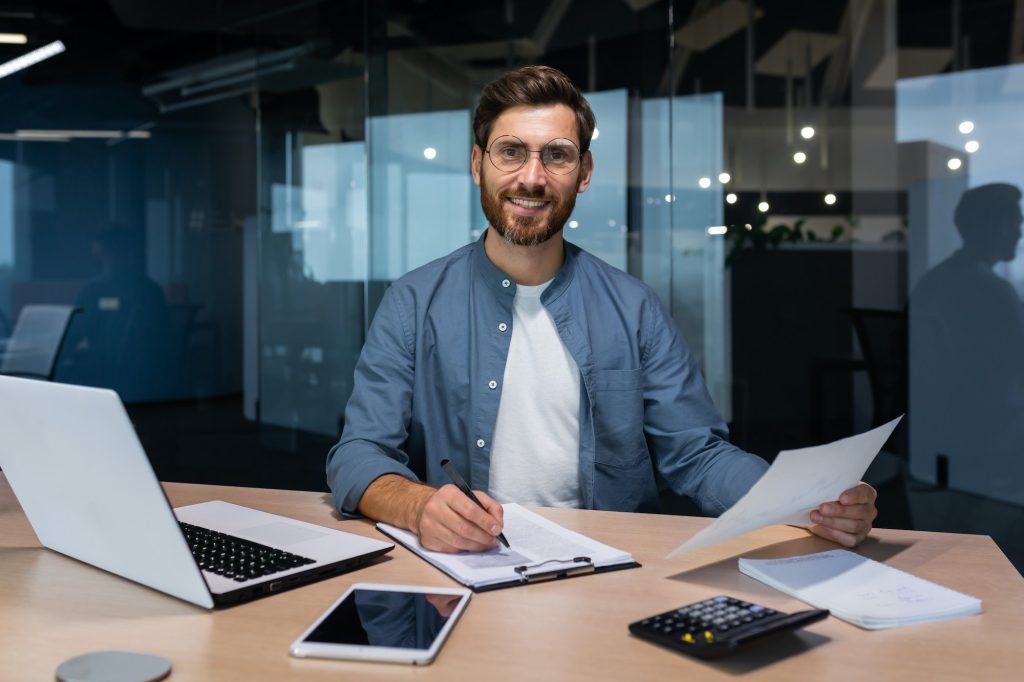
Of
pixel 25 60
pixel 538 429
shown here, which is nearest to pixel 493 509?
pixel 538 429

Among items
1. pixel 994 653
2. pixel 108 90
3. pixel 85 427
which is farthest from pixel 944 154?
pixel 108 90

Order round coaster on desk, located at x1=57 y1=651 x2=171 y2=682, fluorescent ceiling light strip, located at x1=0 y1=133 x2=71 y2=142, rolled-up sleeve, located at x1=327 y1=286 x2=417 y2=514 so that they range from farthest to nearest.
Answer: fluorescent ceiling light strip, located at x1=0 y1=133 x2=71 y2=142, rolled-up sleeve, located at x1=327 y1=286 x2=417 y2=514, round coaster on desk, located at x1=57 y1=651 x2=171 y2=682

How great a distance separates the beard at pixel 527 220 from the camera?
1903 mm

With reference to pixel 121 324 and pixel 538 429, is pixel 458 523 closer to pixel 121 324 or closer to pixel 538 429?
pixel 538 429

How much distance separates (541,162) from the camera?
192cm

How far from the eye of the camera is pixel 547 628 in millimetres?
1024

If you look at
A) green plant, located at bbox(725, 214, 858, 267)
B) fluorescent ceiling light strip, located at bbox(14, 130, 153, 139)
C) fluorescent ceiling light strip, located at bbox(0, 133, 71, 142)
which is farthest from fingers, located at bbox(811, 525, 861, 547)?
fluorescent ceiling light strip, located at bbox(0, 133, 71, 142)

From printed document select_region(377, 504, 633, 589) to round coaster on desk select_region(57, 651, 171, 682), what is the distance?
384mm

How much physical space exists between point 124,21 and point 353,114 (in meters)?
1.34

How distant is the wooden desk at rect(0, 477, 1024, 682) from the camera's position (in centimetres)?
92

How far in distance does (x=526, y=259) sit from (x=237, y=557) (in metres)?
0.95

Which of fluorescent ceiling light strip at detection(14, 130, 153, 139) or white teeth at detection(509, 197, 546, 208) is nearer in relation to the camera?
white teeth at detection(509, 197, 546, 208)

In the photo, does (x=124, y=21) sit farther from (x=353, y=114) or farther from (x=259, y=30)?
(x=353, y=114)

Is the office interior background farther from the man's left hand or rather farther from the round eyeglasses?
the man's left hand
